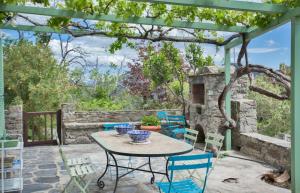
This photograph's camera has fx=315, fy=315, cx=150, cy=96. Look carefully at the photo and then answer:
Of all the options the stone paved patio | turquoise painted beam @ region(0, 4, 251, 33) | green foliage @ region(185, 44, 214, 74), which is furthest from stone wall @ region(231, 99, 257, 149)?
green foliage @ region(185, 44, 214, 74)

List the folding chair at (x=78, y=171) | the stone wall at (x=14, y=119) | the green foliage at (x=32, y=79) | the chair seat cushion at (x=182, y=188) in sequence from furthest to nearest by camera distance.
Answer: the green foliage at (x=32, y=79)
the stone wall at (x=14, y=119)
the folding chair at (x=78, y=171)
the chair seat cushion at (x=182, y=188)

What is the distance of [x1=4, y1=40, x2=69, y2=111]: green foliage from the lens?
8.49m

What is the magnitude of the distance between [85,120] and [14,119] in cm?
207

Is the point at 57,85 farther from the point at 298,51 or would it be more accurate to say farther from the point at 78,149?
the point at 298,51

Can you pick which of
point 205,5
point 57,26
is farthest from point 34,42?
point 205,5

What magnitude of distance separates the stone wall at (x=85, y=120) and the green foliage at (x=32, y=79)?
70 centimetres

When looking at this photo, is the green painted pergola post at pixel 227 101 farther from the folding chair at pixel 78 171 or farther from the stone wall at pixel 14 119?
the stone wall at pixel 14 119

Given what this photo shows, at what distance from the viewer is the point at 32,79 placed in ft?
28.5

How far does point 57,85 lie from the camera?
878cm

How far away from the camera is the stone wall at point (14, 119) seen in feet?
23.9

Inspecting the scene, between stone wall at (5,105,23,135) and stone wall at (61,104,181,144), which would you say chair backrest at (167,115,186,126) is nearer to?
stone wall at (61,104,181,144)

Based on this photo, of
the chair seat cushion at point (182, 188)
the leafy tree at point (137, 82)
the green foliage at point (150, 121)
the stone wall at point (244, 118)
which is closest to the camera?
the chair seat cushion at point (182, 188)

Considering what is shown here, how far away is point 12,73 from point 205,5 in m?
6.36

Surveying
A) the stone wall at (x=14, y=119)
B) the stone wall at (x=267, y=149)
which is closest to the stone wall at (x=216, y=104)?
the stone wall at (x=267, y=149)
